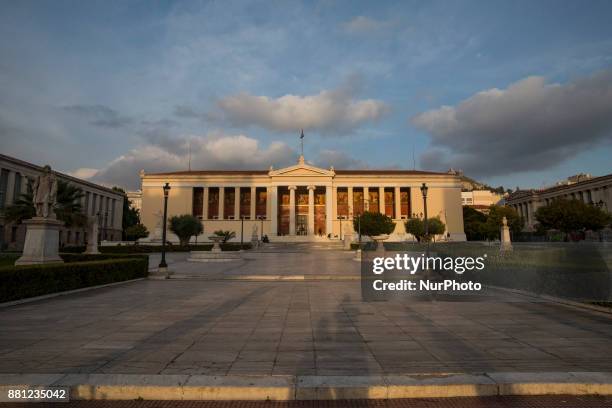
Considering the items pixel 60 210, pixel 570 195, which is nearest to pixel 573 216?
pixel 570 195

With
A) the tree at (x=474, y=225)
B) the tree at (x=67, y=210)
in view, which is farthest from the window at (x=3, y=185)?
the tree at (x=474, y=225)

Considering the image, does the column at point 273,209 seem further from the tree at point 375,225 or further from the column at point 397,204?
the tree at point 375,225

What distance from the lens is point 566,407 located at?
13.7 feet

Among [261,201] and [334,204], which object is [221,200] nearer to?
[261,201]

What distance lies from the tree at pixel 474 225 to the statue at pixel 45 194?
78878mm

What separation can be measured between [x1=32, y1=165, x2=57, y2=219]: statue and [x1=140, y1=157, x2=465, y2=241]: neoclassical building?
204ft

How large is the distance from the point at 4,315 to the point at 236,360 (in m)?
7.03

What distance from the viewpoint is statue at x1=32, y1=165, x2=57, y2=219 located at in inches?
629

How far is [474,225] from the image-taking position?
8562 cm

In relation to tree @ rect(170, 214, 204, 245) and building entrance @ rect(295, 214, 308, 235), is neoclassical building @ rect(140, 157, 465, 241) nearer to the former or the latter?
building entrance @ rect(295, 214, 308, 235)

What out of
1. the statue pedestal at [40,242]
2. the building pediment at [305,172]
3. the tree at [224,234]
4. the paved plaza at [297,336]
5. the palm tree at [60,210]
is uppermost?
the building pediment at [305,172]

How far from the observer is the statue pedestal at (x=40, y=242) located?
15.0m

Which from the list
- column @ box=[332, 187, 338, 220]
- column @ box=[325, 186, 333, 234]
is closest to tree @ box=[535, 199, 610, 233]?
column @ box=[332, 187, 338, 220]

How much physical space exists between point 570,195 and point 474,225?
24.0 meters
